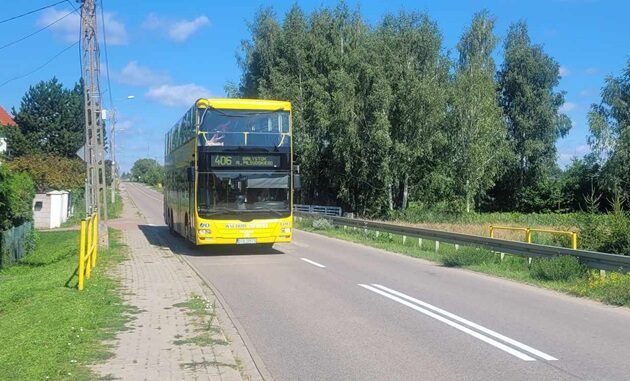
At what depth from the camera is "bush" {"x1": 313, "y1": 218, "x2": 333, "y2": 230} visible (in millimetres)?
32506

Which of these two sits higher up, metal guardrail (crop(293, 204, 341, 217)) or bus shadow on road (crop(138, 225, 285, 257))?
metal guardrail (crop(293, 204, 341, 217))

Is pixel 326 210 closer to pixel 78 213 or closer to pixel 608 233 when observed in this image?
pixel 78 213

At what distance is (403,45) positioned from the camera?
4400cm

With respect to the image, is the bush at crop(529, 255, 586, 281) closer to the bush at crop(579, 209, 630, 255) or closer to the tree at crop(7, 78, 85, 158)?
the bush at crop(579, 209, 630, 255)

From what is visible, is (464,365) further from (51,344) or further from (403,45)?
(403,45)

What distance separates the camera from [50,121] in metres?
69.1

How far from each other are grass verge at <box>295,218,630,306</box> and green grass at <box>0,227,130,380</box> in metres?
8.50

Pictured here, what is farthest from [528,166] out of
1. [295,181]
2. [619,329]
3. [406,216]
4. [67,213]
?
[619,329]

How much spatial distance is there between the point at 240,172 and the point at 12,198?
12465 mm

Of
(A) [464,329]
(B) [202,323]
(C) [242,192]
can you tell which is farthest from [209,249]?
(A) [464,329]

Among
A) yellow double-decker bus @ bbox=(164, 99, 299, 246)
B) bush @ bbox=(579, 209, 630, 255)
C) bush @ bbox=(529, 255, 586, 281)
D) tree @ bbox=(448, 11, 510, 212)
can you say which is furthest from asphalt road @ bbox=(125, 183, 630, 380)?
tree @ bbox=(448, 11, 510, 212)

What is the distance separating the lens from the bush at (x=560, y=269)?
13641mm

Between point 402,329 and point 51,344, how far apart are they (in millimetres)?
4414

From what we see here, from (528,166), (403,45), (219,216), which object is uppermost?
(403,45)
